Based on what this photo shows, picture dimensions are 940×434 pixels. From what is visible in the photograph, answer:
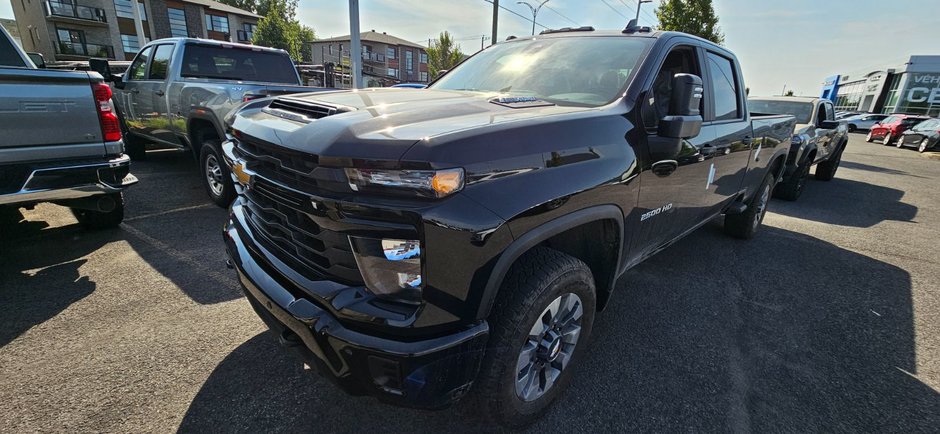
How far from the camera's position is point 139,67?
21.3 feet

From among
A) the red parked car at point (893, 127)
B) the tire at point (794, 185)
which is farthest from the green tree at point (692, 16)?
Result: the tire at point (794, 185)

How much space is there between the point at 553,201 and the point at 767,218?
246 inches

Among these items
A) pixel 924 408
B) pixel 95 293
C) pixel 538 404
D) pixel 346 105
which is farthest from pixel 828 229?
pixel 95 293

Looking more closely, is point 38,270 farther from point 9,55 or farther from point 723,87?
point 723,87

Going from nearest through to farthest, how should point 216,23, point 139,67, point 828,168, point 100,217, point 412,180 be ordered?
1. point 412,180
2. point 100,217
3. point 139,67
4. point 828,168
5. point 216,23

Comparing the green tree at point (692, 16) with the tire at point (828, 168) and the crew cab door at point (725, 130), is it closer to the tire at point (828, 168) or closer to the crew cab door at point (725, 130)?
the tire at point (828, 168)

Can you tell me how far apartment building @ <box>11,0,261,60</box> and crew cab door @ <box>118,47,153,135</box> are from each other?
Answer: 3312 centimetres

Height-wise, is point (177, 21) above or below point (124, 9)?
below

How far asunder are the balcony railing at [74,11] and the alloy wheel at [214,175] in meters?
45.3

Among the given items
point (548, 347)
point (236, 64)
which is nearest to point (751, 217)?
point (548, 347)

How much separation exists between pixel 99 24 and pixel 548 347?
50.2 meters

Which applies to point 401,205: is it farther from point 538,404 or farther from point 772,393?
point 772,393

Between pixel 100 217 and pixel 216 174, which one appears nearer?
pixel 100 217

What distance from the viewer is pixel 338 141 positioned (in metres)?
1.51
